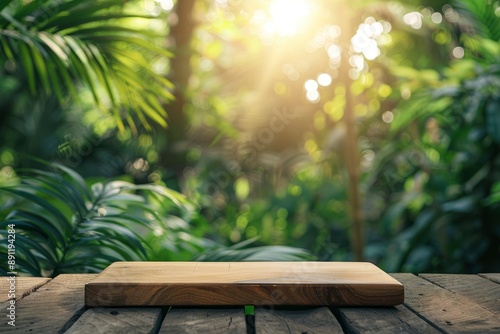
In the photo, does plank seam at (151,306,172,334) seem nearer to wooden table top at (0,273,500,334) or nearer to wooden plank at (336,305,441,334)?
wooden table top at (0,273,500,334)

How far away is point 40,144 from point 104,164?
406 millimetres

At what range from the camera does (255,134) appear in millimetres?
3865

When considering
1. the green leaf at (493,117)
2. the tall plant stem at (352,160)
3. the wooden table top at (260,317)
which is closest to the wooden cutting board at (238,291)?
the wooden table top at (260,317)

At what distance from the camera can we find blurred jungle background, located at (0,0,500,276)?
1415mm

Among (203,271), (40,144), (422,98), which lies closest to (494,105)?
(422,98)

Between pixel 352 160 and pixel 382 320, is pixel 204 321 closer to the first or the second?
pixel 382 320

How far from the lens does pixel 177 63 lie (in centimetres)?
350

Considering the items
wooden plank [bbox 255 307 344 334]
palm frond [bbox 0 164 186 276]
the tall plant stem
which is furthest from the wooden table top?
the tall plant stem

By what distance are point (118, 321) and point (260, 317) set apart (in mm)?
163

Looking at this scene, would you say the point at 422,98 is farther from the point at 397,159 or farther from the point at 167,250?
the point at 167,250

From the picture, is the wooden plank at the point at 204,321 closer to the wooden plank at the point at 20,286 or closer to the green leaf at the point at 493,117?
the wooden plank at the point at 20,286

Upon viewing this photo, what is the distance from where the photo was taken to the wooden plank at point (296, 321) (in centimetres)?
70

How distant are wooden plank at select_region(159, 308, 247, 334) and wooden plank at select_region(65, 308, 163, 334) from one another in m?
0.02

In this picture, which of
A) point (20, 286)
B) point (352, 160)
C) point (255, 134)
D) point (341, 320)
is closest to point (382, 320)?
point (341, 320)
